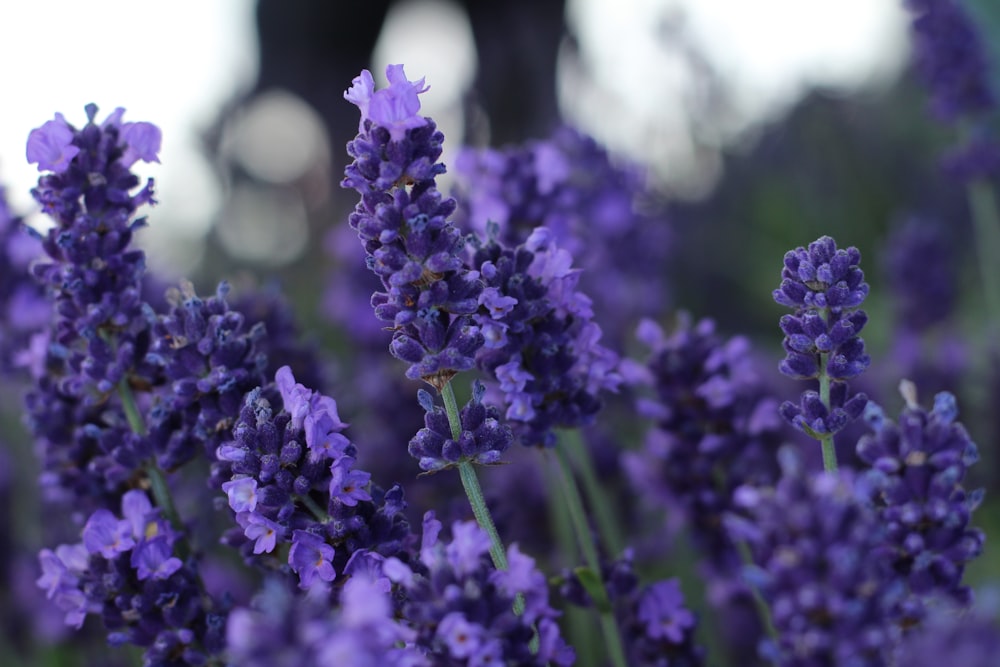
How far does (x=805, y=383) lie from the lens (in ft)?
8.79

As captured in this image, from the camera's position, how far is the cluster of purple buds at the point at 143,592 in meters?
1.32

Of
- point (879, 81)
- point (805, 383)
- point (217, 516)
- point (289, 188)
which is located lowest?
point (217, 516)

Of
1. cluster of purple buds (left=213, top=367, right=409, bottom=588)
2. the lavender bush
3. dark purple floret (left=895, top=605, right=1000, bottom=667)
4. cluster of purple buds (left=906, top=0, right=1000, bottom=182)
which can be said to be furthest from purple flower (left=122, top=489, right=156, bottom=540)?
cluster of purple buds (left=906, top=0, right=1000, bottom=182)

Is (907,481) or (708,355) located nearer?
(907,481)

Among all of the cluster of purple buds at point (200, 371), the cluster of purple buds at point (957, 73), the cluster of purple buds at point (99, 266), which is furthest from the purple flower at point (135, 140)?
the cluster of purple buds at point (957, 73)

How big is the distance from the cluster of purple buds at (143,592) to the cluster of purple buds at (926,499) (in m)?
0.81

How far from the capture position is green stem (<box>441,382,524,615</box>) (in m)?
1.17

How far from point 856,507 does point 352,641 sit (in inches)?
16.4

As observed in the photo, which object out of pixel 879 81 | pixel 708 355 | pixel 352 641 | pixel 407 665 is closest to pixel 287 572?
pixel 407 665

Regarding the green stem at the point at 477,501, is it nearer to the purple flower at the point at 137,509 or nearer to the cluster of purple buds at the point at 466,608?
the cluster of purple buds at the point at 466,608

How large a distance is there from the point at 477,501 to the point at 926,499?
0.48 meters

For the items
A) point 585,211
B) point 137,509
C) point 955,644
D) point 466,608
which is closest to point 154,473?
point 137,509

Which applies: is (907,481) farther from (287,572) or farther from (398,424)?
(398,424)

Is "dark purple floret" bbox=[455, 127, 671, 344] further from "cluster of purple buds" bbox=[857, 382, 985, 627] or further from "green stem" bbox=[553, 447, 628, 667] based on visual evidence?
"cluster of purple buds" bbox=[857, 382, 985, 627]
